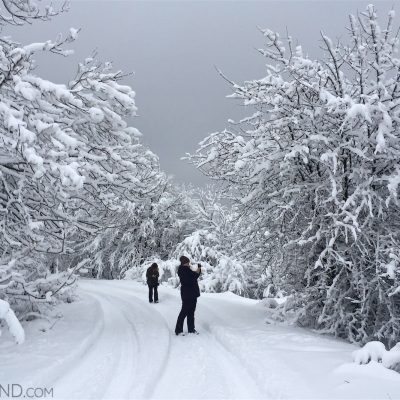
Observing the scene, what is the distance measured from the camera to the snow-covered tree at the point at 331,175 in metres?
9.24

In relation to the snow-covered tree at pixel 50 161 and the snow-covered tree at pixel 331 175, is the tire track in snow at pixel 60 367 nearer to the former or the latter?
the snow-covered tree at pixel 50 161

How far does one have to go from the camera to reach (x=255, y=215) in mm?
11719

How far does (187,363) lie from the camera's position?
22.8ft

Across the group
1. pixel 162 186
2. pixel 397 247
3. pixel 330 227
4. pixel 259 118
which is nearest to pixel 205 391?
pixel 330 227

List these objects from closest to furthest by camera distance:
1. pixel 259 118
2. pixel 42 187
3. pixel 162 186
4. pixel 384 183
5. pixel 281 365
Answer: pixel 281 365, pixel 42 187, pixel 384 183, pixel 259 118, pixel 162 186

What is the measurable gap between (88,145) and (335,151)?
5.42 metres

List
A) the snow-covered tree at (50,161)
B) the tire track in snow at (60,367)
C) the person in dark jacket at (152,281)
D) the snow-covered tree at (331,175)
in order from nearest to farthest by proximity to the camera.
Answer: the tire track in snow at (60,367) < the snow-covered tree at (50,161) < the snow-covered tree at (331,175) < the person in dark jacket at (152,281)

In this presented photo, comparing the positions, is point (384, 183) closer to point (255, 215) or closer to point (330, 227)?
point (330, 227)

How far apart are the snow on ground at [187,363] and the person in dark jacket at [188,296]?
0.31m

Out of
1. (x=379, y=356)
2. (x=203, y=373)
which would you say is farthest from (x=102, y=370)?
(x=379, y=356)

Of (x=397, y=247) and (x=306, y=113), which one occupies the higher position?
(x=306, y=113)

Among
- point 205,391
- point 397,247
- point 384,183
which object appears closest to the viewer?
point 205,391

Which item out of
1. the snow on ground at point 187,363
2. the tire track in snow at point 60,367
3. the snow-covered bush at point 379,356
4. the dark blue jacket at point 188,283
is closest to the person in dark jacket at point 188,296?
the dark blue jacket at point 188,283

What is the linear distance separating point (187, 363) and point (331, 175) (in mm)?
5020
